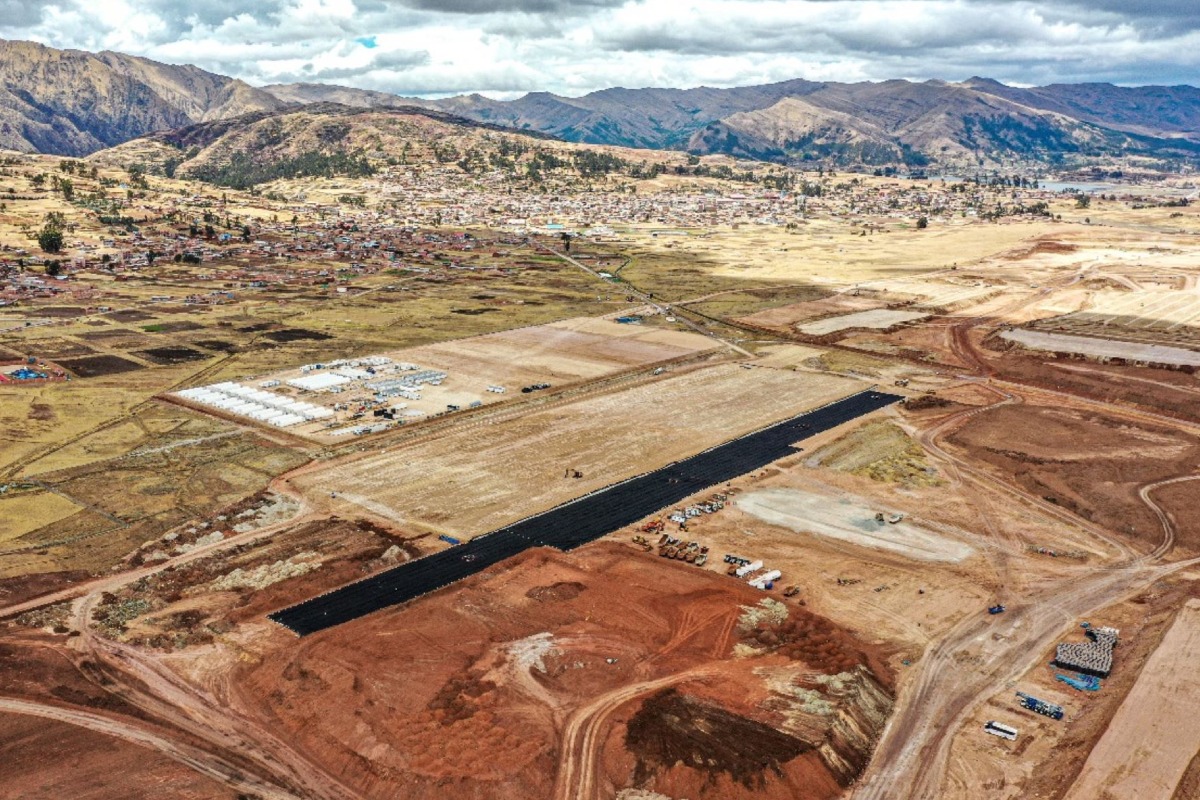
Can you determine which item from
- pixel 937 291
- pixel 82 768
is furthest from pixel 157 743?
pixel 937 291

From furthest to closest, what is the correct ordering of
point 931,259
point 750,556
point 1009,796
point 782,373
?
point 931,259 → point 782,373 → point 750,556 → point 1009,796

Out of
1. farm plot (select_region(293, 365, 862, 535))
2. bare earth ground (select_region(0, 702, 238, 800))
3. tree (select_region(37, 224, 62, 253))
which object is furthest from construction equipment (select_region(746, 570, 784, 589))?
tree (select_region(37, 224, 62, 253))

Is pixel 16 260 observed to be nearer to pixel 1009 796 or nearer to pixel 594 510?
pixel 594 510

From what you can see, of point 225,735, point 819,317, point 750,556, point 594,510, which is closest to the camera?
point 225,735

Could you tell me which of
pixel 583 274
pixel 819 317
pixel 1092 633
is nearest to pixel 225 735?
pixel 1092 633

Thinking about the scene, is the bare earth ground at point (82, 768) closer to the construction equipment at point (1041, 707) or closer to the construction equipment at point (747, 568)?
the construction equipment at point (747, 568)

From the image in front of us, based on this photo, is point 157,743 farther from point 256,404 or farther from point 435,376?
point 435,376

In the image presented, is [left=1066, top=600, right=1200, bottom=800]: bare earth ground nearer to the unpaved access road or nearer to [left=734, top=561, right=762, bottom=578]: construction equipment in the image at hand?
the unpaved access road
